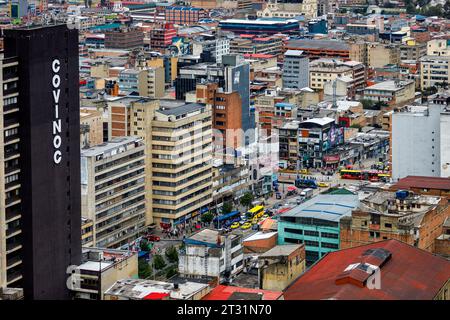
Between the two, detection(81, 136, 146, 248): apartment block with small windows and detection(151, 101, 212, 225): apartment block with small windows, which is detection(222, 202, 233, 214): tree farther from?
detection(81, 136, 146, 248): apartment block with small windows

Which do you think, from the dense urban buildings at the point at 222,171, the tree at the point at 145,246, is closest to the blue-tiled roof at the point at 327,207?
the dense urban buildings at the point at 222,171

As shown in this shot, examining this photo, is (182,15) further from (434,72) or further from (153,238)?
(153,238)

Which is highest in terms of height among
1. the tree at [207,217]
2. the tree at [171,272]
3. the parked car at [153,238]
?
the tree at [207,217]

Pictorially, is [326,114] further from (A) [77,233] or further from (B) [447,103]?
(A) [77,233]

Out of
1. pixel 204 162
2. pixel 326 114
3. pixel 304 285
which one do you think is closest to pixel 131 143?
pixel 204 162

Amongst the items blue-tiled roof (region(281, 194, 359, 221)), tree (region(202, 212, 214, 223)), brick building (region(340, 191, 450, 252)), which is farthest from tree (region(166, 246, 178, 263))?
brick building (region(340, 191, 450, 252))

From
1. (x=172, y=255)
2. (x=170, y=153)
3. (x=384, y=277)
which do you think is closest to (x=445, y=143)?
(x=170, y=153)

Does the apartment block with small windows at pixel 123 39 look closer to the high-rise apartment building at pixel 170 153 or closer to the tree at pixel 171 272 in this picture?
the high-rise apartment building at pixel 170 153
